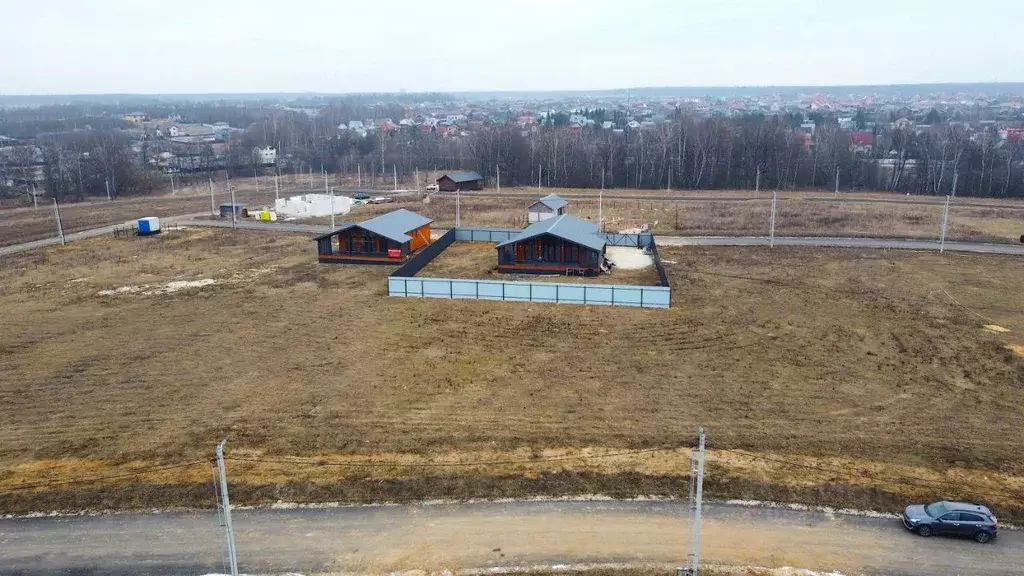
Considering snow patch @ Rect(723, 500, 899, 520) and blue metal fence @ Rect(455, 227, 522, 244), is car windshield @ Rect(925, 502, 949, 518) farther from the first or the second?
blue metal fence @ Rect(455, 227, 522, 244)

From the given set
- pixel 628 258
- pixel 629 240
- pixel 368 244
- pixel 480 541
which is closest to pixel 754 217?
pixel 629 240

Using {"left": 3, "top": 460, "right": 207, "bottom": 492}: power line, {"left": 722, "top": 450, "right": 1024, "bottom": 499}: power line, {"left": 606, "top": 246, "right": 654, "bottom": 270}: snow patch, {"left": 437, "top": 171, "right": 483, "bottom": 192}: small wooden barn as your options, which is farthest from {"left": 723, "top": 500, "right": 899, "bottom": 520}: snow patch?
{"left": 437, "top": 171, "right": 483, "bottom": 192}: small wooden barn

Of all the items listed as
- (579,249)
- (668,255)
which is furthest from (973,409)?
(668,255)

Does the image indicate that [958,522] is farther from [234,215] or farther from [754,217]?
[234,215]

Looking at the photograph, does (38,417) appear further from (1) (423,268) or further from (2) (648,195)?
(2) (648,195)

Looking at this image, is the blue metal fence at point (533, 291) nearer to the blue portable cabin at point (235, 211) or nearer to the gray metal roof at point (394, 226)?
the gray metal roof at point (394, 226)
